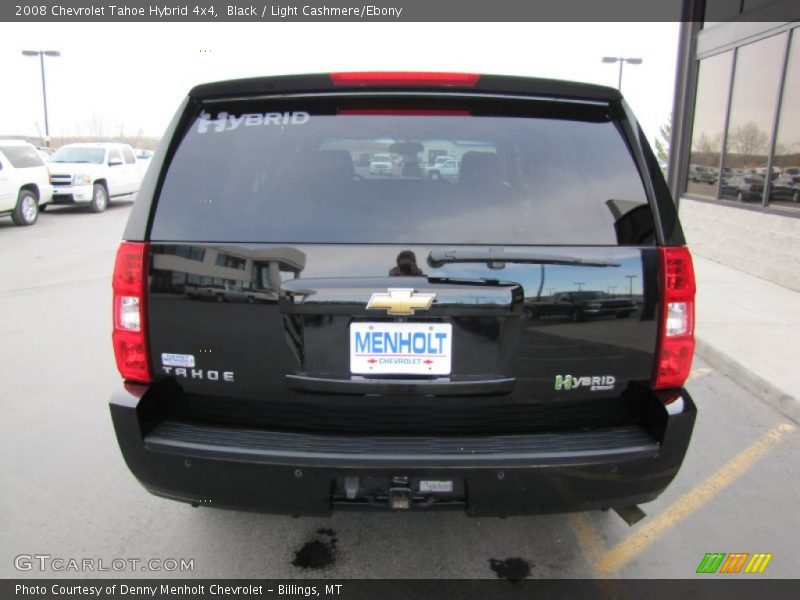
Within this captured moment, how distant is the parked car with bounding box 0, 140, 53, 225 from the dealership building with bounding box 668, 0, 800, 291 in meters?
15.1

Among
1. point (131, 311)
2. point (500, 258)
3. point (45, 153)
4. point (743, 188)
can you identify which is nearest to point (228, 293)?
point (131, 311)

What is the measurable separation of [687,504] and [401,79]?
2.66 meters

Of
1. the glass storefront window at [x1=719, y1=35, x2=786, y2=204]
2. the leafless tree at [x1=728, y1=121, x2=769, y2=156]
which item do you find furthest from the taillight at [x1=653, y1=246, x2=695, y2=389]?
the leafless tree at [x1=728, y1=121, x2=769, y2=156]

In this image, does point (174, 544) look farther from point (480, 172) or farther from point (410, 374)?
point (480, 172)

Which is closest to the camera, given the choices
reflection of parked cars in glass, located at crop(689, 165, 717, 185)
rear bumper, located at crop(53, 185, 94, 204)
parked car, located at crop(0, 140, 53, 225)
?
reflection of parked cars in glass, located at crop(689, 165, 717, 185)

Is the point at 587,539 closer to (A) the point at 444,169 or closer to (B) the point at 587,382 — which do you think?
(B) the point at 587,382

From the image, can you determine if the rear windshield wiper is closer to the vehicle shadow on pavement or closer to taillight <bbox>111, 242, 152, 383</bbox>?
taillight <bbox>111, 242, 152, 383</bbox>

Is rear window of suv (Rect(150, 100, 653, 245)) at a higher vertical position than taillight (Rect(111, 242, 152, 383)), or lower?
higher

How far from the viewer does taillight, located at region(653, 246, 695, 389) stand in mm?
2090

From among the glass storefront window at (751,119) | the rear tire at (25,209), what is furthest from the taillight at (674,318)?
the rear tire at (25,209)

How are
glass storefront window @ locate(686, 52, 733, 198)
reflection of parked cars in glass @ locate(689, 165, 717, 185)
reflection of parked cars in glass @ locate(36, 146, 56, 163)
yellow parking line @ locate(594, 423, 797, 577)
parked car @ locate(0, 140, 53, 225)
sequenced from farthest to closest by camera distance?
reflection of parked cars in glass @ locate(36, 146, 56, 163), parked car @ locate(0, 140, 53, 225), reflection of parked cars in glass @ locate(689, 165, 717, 185), glass storefront window @ locate(686, 52, 733, 198), yellow parking line @ locate(594, 423, 797, 577)

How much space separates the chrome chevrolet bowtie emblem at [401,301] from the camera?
197 cm

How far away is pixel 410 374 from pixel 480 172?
2.69 feet

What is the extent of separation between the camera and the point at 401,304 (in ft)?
6.46
